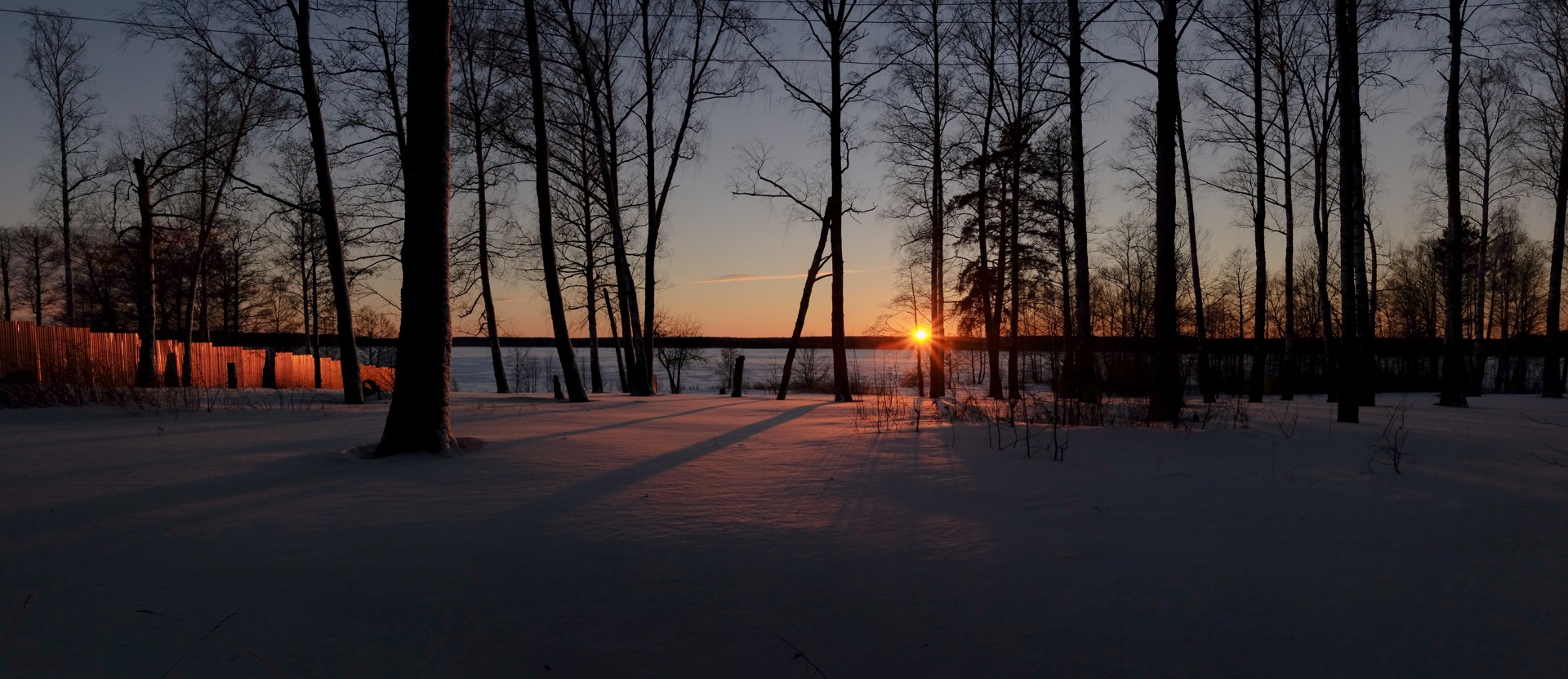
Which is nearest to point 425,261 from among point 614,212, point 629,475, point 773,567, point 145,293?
point 629,475

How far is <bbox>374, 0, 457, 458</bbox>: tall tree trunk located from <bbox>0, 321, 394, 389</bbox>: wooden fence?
7992 mm

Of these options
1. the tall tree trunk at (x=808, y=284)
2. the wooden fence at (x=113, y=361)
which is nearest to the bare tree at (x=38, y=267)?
the wooden fence at (x=113, y=361)

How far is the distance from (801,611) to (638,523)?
1.26 m

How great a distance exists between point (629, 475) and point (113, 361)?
63.5 feet

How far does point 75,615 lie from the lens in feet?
8.18

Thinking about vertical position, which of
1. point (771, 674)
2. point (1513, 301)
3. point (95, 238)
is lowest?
point (771, 674)

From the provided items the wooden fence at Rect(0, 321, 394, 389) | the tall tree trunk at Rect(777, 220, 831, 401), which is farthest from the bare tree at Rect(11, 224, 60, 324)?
the tall tree trunk at Rect(777, 220, 831, 401)

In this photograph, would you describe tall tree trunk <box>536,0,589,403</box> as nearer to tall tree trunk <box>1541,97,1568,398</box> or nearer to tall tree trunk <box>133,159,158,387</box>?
tall tree trunk <box>133,159,158,387</box>

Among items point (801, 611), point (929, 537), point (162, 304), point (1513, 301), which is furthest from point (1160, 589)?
point (1513, 301)

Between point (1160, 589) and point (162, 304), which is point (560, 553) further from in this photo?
point (162, 304)

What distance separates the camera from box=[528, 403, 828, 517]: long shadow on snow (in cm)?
410

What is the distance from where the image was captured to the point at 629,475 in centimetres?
496

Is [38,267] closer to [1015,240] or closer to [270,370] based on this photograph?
[270,370]

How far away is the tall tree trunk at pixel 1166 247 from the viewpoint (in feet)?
27.8
